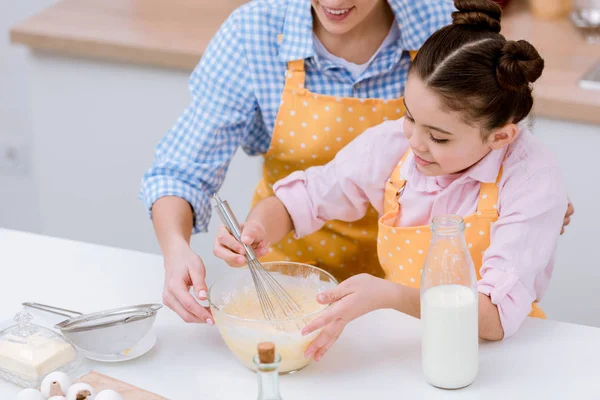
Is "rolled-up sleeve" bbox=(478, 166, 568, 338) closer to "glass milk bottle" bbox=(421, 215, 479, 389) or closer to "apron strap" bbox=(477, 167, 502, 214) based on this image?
"apron strap" bbox=(477, 167, 502, 214)

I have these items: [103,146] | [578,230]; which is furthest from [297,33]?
[103,146]

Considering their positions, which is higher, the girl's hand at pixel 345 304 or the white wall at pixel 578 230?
the girl's hand at pixel 345 304

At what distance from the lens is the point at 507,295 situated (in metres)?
1.29

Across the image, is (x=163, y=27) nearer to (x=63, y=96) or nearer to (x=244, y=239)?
(x=63, y=96)

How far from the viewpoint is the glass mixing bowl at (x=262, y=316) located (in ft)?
3.96

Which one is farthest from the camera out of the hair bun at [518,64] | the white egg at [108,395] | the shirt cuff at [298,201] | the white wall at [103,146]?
the white wall at [103,146]

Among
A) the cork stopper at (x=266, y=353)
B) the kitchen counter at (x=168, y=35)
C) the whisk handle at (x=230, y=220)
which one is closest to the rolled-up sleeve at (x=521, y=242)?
the whisk handle at (x=230, y=220)

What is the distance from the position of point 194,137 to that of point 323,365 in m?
0.56

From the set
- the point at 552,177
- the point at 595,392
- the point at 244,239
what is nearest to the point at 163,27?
the point at 244,239

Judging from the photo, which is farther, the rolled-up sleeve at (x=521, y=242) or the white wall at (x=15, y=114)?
the white wall at (x=15, y=114)

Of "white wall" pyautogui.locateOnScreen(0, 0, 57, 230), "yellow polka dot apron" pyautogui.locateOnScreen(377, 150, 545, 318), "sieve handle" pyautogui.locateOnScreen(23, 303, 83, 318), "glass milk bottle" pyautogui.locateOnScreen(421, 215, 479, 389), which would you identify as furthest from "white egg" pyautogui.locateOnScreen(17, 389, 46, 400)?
"white wall" pyautogui.locateOnScreen(0, 0, 57, 230)

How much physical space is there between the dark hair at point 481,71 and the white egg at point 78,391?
599 millimetres

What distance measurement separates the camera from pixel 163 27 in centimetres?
246

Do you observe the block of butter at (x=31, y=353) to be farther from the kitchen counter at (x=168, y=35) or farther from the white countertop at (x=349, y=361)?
the kitchen counter at (x=168, y=35)
